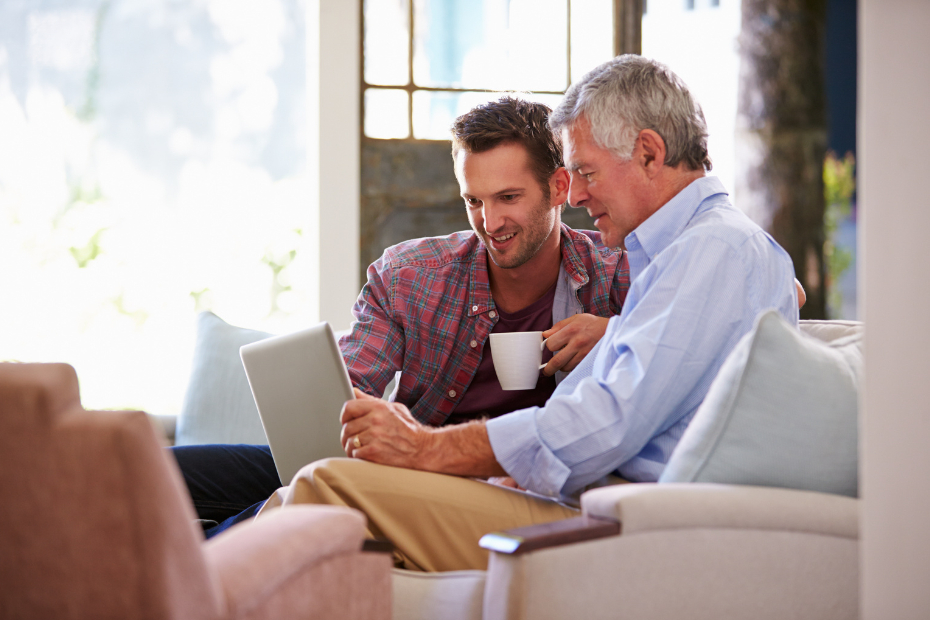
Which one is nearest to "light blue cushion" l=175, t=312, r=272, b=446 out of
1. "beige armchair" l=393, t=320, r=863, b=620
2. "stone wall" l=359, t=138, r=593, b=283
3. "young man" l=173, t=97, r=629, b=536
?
"young man" l=173, t=97, r=629, b=536

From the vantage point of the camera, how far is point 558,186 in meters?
1.91

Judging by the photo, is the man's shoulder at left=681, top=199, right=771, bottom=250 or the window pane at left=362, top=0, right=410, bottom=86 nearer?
the man's shoulder at left=681, top=199, right=771, bottom=250

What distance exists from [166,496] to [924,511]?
63 centimetres

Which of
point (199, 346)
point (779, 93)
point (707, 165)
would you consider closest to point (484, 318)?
point (707, 165)

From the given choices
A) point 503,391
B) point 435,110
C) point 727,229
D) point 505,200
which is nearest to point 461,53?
point 435,110

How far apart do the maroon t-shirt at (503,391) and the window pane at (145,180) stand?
8.69 ft

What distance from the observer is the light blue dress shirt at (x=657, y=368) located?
3.90 ft

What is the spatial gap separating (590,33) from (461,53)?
1.74 ft

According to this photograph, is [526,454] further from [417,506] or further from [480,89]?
[480,89]

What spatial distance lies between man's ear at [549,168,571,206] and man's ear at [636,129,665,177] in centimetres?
45

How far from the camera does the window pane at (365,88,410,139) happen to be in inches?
121

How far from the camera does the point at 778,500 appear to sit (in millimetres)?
1006

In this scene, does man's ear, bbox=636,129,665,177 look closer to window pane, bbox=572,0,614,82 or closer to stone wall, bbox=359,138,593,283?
stone wall, bbox=359,138,593,283

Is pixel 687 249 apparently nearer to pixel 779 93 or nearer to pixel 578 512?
pixel 578 512
